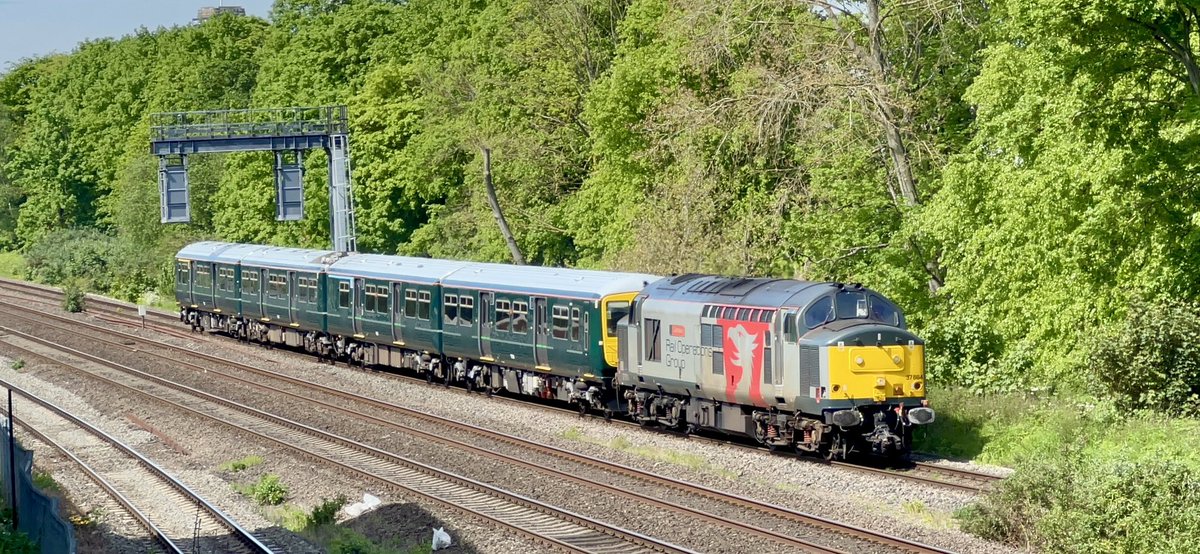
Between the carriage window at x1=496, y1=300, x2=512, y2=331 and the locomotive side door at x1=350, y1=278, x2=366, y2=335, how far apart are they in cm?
777

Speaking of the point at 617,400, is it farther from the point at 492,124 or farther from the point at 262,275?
the point at 492,124

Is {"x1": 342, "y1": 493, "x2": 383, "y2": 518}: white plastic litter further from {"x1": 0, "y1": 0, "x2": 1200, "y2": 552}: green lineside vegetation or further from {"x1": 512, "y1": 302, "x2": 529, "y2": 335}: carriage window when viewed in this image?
{"x1": 512, "y1": 302, "x2": 529, "y2": 335}: carriage window

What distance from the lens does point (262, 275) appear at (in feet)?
144

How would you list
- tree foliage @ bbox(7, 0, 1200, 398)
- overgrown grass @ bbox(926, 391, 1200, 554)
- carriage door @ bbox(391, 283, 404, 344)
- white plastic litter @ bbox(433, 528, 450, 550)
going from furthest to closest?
carriage door @ bbox(391, 283, 404, 344), tree foliage @ bbox(7, 0, 1200, 398), white plastic litter @ bbox(433, 528, 450, 550), overgrown grass @ bbox(926, 391, 1200, 554)

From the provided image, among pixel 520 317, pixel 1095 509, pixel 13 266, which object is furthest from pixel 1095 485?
pixel 13 266

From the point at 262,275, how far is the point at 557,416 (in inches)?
715

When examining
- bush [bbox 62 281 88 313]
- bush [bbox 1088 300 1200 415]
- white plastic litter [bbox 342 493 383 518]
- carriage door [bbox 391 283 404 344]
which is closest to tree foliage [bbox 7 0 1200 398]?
bush [bbox 1088 300 1200 415]

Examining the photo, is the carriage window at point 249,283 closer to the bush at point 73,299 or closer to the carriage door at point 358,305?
the carriage door at point 358,305

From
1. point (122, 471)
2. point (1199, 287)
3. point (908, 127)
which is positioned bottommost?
point (122, 471)

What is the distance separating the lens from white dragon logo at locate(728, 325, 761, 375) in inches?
887

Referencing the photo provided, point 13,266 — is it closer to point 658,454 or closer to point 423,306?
point 423,306

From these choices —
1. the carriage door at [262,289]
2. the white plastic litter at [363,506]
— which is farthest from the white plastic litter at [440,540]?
the carriage door at [262,289]

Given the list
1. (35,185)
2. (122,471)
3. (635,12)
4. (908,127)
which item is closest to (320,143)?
(635,12)

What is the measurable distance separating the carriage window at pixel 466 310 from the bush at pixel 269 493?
1063cm
